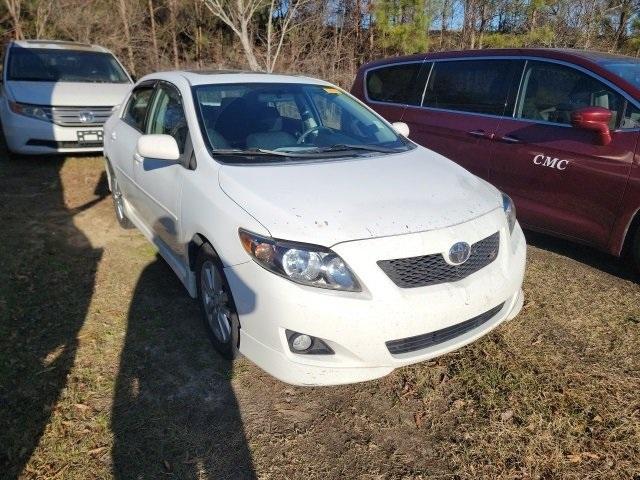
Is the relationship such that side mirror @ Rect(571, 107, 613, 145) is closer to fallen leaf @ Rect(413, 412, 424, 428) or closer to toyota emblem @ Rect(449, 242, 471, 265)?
toyota emblem @ Rect(449, 242, 471, 265)

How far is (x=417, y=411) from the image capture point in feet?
8.11

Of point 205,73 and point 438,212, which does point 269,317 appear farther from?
point 205,73

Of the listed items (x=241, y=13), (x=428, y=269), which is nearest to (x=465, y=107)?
(x=428, y=269)

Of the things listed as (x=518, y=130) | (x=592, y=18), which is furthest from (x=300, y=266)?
(x=592, y=18)

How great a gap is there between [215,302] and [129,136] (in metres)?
2.04

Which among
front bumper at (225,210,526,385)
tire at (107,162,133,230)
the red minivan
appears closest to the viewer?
front bumper at (225,210,526,385)

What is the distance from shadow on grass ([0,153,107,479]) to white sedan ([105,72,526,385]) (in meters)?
→ 0.83

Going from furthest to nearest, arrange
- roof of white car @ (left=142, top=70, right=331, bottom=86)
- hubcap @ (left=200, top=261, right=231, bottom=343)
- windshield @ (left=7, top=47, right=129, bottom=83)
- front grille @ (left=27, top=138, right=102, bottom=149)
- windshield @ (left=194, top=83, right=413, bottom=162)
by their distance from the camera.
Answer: windshield @ (left=7, top=47, right=129, bottom=83) → front grille @ (left=27, top=138, right=102, bottom=149) → roof of white car @ (left=142, top=70, right=331, bottom=86) → windshield @ (left=194, top=83, right=413, bottom=162) → hubcap @ (left=200, top=261, right=231, bottom=343)

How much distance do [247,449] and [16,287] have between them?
240 cm

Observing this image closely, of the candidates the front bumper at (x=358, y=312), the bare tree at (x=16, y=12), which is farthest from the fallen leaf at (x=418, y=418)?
the bare tree at (x=16, y=12)

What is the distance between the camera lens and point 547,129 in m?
3.94

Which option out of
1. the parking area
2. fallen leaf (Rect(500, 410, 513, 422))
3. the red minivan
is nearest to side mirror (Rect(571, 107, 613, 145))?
the red minivan

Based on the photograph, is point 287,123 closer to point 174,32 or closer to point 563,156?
point 563,156

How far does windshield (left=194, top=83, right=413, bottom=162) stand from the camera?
303 cm
